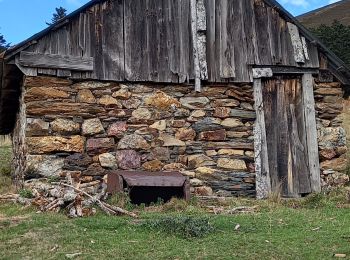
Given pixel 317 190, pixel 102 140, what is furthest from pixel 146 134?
pixel 317 190

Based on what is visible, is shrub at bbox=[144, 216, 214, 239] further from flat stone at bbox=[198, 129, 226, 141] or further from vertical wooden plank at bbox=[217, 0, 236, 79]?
vertical wooden plank at bbox=[217, 0, 236, 79]

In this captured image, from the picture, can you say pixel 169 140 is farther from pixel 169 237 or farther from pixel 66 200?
pixel 169 237

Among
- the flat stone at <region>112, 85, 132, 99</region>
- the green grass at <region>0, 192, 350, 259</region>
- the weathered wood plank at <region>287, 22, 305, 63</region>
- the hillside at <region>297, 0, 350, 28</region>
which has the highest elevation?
the hillside at <region>297, 0, 350, 28</region>

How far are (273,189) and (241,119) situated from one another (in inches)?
58.6

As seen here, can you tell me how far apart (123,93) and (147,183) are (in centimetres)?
197

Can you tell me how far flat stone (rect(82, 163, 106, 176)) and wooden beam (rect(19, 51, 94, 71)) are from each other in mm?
1721

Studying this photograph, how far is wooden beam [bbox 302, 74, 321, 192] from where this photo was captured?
9.93 metres

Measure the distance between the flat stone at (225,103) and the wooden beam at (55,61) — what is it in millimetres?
2431

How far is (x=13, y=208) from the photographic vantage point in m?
7.32

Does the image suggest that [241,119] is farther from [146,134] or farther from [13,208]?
[13,208]

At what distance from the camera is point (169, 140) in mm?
9406

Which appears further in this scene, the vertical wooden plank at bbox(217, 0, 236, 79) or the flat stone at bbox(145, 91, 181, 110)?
the vertical wooden plank at bbox(217, 0, 236, 79)

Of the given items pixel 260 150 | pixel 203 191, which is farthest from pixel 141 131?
pixel 260 150

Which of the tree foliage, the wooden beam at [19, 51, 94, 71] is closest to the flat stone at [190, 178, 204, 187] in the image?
the wooden beam at [19, 51, 94, 71]
